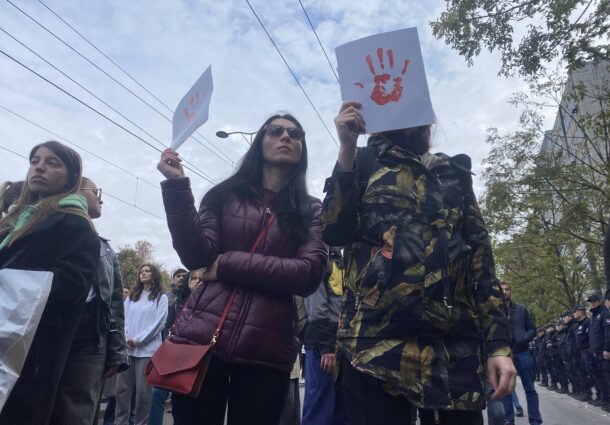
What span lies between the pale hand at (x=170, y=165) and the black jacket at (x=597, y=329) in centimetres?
1179

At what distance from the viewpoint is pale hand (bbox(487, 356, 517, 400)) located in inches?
75.6

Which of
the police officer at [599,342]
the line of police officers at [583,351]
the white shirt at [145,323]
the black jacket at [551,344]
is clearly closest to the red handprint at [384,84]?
the white shirt at [145,323]

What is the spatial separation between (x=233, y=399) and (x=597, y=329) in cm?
1198

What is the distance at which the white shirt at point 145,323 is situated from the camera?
653cm

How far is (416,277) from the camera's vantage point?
190 cm

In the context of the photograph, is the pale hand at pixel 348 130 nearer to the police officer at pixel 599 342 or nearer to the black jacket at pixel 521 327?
the black jacket at pixel 521 327

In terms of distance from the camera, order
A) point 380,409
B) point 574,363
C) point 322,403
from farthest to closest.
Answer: point 574,363, point 322,403, point 380,409

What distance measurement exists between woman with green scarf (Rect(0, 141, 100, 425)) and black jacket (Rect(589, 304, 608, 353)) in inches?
460

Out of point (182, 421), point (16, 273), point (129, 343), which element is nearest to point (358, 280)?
point (182, 421)

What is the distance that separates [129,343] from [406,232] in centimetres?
521

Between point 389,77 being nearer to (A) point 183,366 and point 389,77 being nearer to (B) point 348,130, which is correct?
(B) point 348,130

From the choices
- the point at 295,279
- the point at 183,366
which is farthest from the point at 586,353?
the point at 183,366

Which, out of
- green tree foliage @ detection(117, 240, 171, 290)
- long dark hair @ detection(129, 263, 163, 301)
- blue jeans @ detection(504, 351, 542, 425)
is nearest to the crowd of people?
long dark hair @ detection(129, 263, 163, 301)

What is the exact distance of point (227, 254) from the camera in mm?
2295
